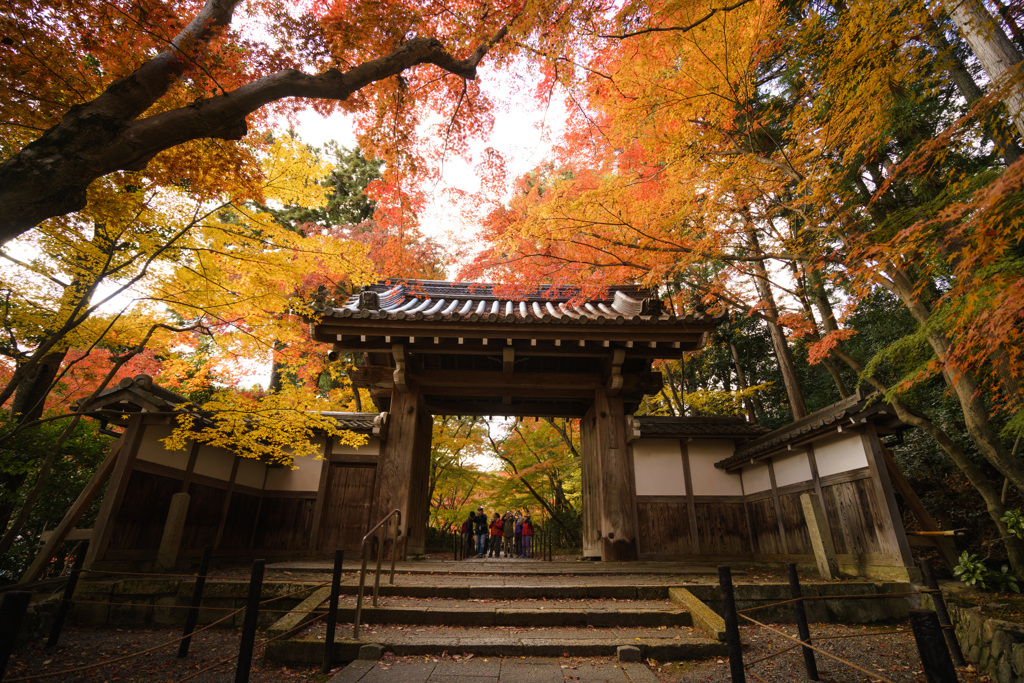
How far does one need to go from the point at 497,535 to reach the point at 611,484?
22.9ft

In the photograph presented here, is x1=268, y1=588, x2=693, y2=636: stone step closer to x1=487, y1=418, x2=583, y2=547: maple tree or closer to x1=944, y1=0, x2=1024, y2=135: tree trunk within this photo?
x1=944, y1=0, x2=1024, y2=135: tree trunk

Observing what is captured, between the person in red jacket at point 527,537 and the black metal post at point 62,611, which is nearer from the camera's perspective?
the black metal post at point 62,611

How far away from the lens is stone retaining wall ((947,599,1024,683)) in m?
4.14

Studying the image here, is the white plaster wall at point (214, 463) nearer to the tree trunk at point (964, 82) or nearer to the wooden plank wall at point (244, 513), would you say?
the wooden plank wall at point (244, 513)

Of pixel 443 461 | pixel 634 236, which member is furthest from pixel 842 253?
pixel 443 461

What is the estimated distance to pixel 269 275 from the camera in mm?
6988

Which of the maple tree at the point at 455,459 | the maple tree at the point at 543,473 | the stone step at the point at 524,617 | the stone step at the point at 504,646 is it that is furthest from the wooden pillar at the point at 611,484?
the maple tree at the point at 543,473

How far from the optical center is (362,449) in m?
10.2

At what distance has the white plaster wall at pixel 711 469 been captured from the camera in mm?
9680

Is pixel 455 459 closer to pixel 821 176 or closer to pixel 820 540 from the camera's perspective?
pixel 820 540

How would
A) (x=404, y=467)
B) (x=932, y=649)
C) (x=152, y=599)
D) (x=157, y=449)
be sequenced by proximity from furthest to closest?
1. (x=404, y=467)
2. (x=157, y=449)
3. (x=152, y=599)
4. (x=932, y=649)

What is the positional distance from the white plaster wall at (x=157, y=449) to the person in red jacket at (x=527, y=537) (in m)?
9.34

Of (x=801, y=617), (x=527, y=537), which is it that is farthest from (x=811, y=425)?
(x=527, y=537)

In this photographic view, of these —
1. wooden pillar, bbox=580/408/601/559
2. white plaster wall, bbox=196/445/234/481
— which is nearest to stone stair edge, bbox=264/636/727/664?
wooden pillar, bbox=580/408/601/559
